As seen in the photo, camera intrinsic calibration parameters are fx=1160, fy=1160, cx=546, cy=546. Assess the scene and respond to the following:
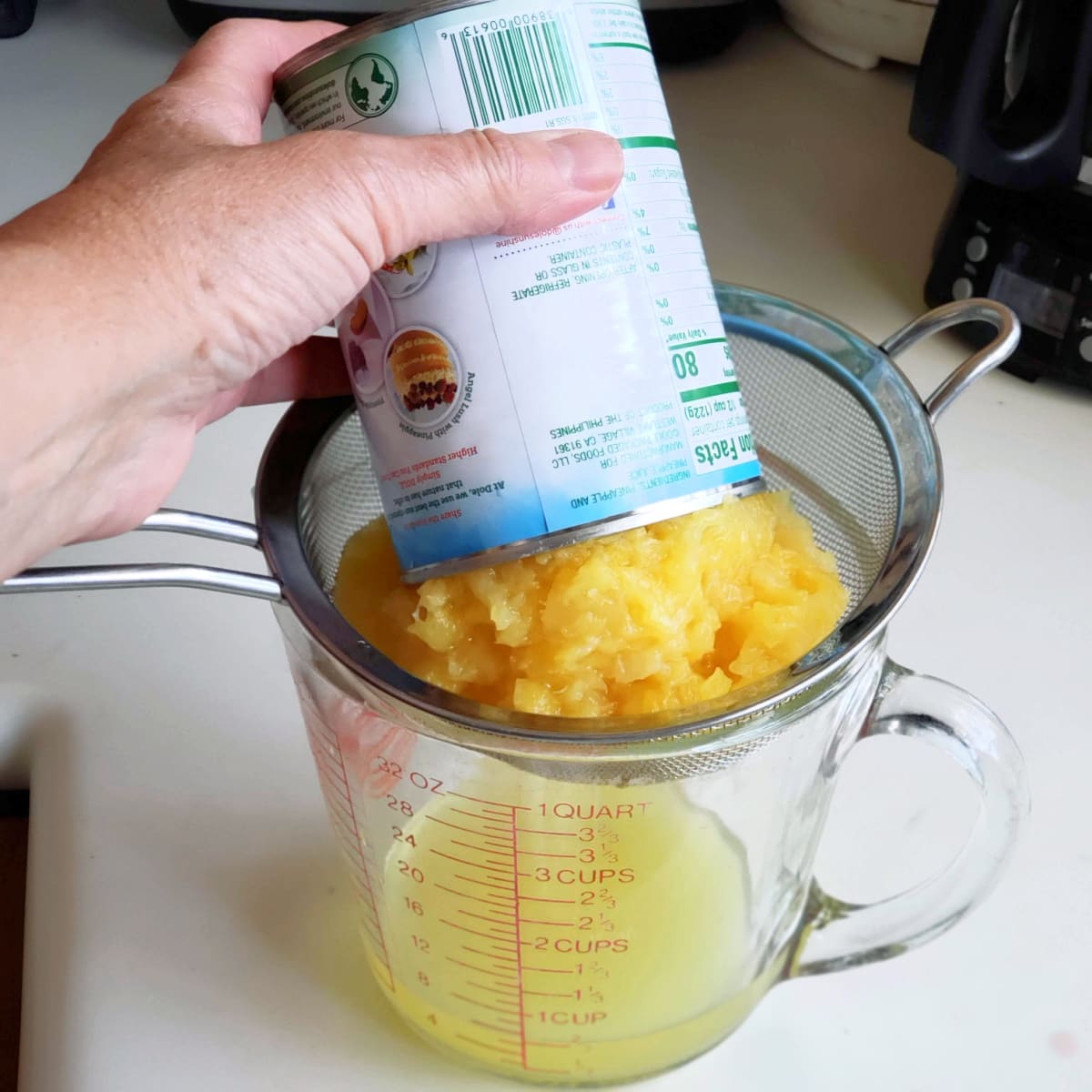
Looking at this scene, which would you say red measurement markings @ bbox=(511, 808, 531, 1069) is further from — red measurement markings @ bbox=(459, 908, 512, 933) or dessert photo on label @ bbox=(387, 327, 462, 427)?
dessert photo on label @ bbox=(387, 327, 462, 427)

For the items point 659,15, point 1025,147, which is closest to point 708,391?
point 1025,147

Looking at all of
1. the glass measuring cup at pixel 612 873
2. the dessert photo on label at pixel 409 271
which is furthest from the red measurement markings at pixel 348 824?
the dessert photo on label at pixel 409 271

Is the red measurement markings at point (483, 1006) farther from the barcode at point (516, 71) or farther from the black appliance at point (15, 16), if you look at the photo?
the black appliance at point (15, 16)

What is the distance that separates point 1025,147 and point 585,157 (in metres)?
0.50

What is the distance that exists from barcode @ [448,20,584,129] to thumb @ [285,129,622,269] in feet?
0.05

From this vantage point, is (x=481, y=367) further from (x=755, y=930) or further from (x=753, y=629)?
(x=755, y=930)

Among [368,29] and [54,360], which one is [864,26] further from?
[54,360]

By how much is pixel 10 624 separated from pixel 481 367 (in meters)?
0.53

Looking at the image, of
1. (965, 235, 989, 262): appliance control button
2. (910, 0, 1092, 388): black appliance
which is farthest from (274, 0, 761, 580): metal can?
(965, 235, 989, 262): appliance control button

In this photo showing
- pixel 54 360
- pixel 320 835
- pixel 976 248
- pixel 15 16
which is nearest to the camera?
pixel 54 360

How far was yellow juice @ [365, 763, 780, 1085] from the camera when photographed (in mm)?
Result: 533

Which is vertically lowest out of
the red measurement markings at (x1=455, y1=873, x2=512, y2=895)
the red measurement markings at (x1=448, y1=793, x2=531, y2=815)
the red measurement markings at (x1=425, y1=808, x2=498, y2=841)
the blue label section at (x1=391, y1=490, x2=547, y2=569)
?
the red measurement markings at (x1=455, y1=873, x2=512, y2=895)

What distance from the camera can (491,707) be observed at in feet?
1.47

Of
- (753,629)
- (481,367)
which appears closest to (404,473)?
(481,367)
